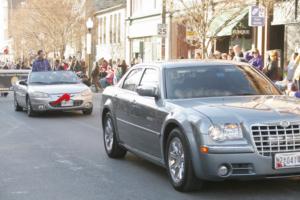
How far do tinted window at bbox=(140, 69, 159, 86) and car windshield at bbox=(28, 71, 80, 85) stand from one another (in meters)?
9.54

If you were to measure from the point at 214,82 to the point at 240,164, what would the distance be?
1.67 m

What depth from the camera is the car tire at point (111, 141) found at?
31.7 ft

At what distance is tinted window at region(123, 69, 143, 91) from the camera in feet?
29.8

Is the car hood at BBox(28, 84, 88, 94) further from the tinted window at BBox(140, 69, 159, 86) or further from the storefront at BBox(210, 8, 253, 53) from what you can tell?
the storefront at BBox(210, 8, 253, 53)

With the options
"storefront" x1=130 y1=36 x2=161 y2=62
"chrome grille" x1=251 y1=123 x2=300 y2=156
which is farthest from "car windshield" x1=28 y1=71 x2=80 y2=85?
"storefront" x1=130 y1=36 x2=161 y2=62

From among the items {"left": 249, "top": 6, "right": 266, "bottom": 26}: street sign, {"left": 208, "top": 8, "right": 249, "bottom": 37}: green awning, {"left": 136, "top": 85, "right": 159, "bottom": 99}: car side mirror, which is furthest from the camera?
{"left": 208, "top": 8, "right": 249, "bottom": 37}: green awning

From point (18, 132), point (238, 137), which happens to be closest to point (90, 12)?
point (18, 132)

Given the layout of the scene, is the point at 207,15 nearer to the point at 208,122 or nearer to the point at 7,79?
the point at 7,79

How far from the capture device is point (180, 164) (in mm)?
7219

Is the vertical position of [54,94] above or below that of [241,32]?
below

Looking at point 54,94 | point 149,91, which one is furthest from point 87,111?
point 149,91

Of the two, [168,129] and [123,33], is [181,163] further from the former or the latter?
[123,33]

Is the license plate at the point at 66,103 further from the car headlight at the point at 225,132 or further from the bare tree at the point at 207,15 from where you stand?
the car headlight at the point at 225,132

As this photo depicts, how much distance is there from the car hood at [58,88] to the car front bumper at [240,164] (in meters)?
10.7
